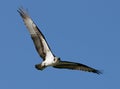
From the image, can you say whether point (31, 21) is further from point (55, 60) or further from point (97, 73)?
point (97, 73)

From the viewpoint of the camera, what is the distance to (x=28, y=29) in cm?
3231

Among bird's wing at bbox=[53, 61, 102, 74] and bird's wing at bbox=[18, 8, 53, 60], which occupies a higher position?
bird's wing at bbox=[18, 8, 53, 60]

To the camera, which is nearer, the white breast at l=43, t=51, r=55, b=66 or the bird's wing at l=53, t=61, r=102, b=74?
the white breast at l=43, t=51, r=55, b=66

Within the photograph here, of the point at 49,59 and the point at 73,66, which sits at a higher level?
the point at 49,59

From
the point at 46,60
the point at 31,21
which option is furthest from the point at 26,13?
the point at 46,60

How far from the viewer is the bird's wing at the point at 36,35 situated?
3222 centimetres

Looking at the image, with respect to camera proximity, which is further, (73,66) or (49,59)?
(73,66)

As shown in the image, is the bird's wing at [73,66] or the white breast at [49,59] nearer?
the white breast at [49,59]

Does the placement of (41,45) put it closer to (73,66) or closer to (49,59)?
(49,59)

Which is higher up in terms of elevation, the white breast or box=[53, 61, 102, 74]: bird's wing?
the white breast

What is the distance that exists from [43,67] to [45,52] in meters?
1.03

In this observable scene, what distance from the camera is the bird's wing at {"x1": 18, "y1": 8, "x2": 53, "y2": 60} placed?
32.2 meters

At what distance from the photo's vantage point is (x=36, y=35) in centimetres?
3234

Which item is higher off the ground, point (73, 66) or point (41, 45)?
point (41, 45)
